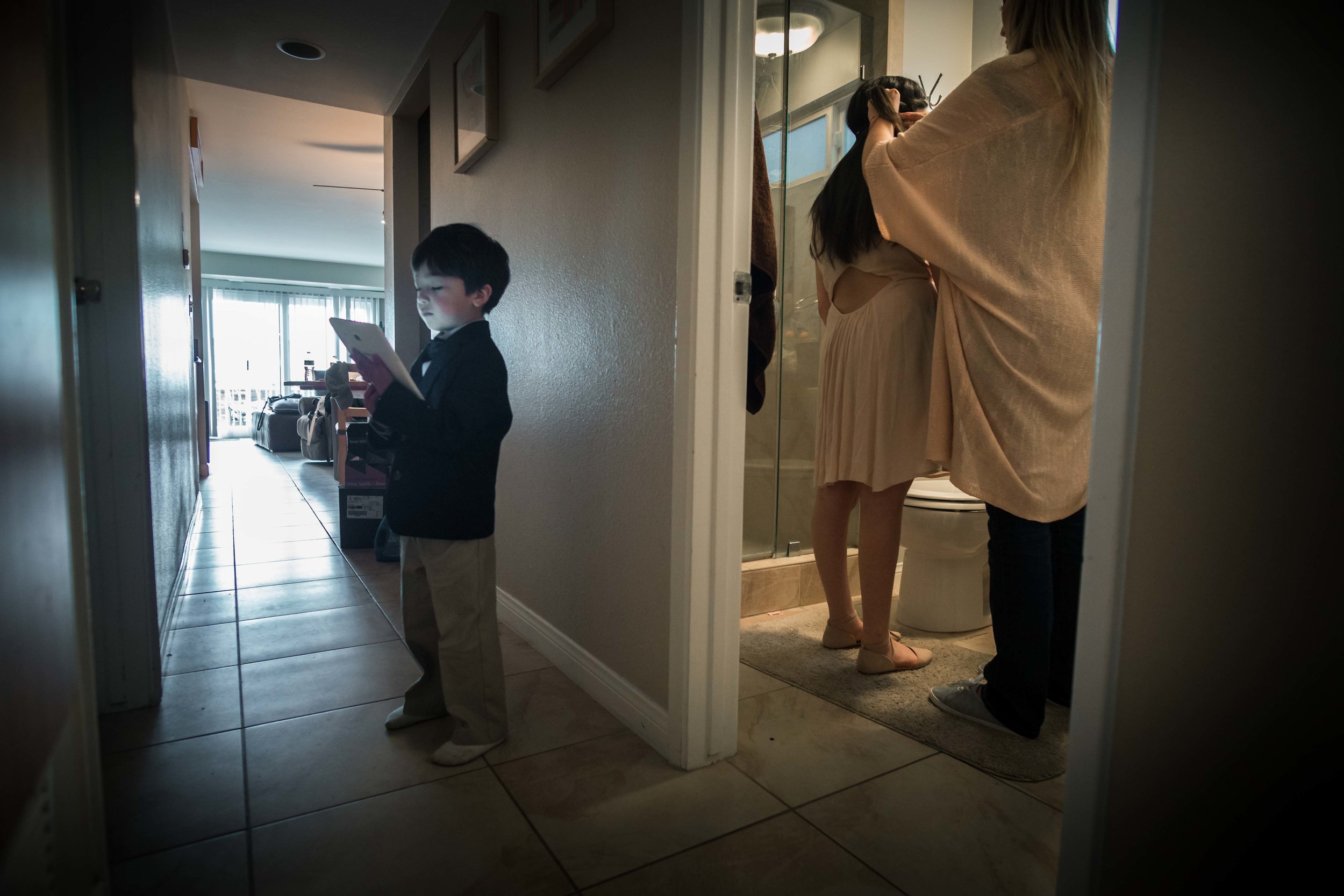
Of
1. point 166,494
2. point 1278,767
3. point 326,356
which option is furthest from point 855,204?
point 326,356

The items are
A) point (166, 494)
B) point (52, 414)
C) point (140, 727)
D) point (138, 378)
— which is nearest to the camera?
point (52, 414)

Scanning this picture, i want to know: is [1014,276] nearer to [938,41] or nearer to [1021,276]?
[1021,276]

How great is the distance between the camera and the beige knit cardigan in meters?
1.26

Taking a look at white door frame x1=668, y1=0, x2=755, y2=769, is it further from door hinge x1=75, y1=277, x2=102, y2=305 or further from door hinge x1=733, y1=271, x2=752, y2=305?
door hinge x1=75, y1=277, x2=102, y2=305

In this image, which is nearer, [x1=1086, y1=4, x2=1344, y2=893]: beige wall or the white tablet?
[x1=1086, y1=4, x2=1344, y2=893]: beige wall

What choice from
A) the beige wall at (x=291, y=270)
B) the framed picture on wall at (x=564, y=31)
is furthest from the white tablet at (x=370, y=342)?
the beige wall at (x=291, y=270)

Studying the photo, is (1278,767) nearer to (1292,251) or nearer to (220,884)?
(1292,251)

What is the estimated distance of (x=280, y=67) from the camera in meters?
2.90

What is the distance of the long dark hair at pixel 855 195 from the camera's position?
154 centimetres

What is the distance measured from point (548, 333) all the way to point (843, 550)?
906 millimetres

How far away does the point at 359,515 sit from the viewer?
2852 millimetres

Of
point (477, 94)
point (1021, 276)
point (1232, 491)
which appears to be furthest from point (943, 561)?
point (477, 94)

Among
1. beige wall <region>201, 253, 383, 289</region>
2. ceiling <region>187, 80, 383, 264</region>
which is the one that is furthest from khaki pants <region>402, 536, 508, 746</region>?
beige wall <region>201, 253, 383, 289</region>

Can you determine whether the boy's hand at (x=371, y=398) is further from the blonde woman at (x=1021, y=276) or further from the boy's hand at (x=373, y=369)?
the blonde woman at (x=1021, y=276)
